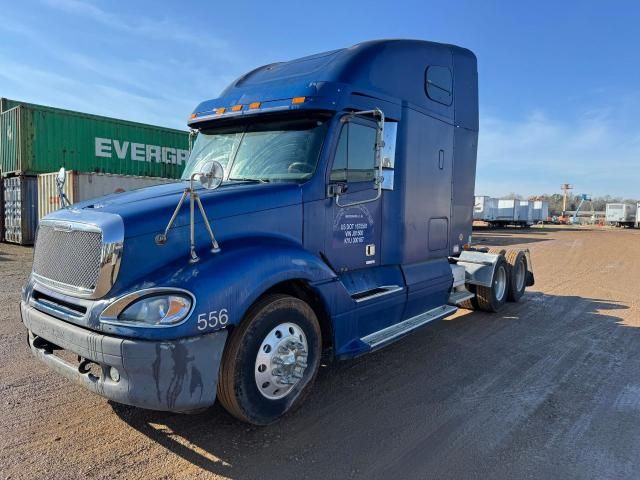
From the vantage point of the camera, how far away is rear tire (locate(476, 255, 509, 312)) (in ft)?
24.0

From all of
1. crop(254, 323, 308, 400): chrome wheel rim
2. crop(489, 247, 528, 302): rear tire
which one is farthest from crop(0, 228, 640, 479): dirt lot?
crop(489, 247, 528, 302): rear tire

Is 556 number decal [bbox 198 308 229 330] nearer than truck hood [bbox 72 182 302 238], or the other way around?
556 number decal [bbox 198 308 229 330]

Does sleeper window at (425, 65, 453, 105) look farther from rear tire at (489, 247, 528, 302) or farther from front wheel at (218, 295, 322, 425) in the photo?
front wheel at (218, 295, 322, 425)

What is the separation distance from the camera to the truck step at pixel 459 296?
Answer: 20.5ft

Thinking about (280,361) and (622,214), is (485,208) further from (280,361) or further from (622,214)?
(280,361)

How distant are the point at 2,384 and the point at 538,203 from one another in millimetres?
53543

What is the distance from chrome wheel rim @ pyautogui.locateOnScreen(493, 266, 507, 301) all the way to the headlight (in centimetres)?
592

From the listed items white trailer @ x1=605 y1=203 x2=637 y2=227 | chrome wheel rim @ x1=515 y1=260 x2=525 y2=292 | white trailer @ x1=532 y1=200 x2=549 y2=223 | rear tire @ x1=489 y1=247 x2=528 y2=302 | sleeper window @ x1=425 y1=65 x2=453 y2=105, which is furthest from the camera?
white trailer @ x1=605 y1=203 x2=637 y2=227

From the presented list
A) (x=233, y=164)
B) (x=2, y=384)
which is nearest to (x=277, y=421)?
(x=233, y=164)

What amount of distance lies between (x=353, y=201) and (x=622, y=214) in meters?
62.5

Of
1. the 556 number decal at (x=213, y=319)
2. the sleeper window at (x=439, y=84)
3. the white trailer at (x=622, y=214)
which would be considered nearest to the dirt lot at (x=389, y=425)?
the 556 number decal at (x=213, y=319)

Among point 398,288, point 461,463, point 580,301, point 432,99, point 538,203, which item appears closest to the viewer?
point 461,463

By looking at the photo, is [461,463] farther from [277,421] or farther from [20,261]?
[20,261]

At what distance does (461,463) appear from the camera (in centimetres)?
312
